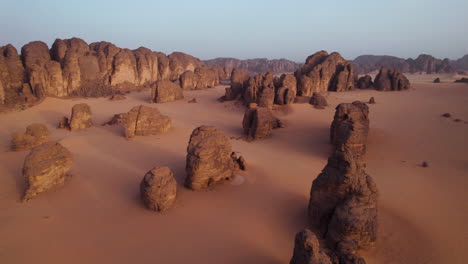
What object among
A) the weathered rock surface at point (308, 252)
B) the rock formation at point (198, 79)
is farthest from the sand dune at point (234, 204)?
the rock formation at point (198, 79)

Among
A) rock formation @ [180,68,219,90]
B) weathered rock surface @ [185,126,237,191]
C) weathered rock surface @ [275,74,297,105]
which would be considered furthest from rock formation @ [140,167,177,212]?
rock formation @ [180,68,219,90]

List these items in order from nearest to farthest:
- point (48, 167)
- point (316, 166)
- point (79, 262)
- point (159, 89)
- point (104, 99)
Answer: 1. point (79, 262)
2. point (48, 167)
3. point (316, 166)
4. point (159, 89)
5. point (104, 99)

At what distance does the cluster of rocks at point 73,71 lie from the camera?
68.1 feet

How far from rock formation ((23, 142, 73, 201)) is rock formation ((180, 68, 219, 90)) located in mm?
22658

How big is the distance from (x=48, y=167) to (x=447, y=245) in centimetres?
1050

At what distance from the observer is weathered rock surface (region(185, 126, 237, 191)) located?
24.3ft

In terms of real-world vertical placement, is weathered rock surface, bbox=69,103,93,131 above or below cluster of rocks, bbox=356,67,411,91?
below

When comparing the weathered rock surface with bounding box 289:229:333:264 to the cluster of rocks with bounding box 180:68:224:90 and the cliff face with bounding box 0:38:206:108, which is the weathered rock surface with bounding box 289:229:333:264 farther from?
the cluster of rocks with bounding box 180:68:224:90

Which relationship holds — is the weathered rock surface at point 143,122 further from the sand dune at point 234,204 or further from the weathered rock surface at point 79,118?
the weathered rock surface at point 79,118

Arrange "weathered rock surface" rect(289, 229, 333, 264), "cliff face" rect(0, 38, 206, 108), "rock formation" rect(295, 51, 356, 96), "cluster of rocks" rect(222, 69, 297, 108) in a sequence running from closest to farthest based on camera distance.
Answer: "weathered rock surface" rect(289, 229, 333, 264), "cluster of rocks" rect(222, 69, 297, 108), "cliff face" rect(0, 38, 206, 108), "rock formation" rect(295, 51, 356, 96)

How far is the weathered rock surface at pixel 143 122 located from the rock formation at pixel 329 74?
12338 millimetres

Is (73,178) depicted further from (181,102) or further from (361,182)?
(181,102)

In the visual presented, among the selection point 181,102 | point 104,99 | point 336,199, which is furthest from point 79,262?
point 104,99

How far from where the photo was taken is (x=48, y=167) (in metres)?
7.44
